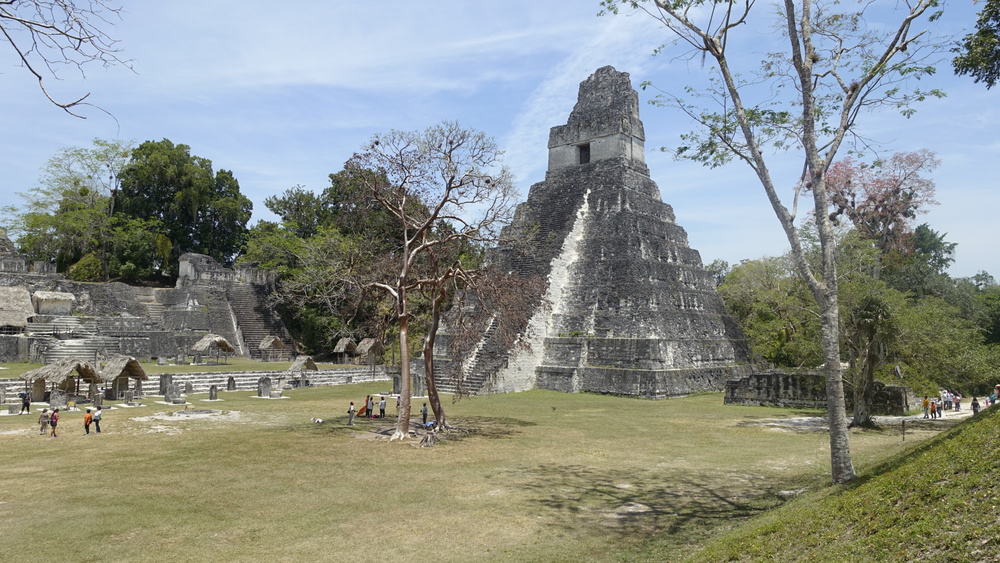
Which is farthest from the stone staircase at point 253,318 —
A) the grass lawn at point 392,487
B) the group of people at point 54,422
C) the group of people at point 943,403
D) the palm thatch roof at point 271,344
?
the group of people at point 943,403

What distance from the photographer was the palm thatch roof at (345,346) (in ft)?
118

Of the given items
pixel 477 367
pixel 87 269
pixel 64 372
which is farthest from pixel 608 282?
pixel 87 269

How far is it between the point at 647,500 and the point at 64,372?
17614 mm

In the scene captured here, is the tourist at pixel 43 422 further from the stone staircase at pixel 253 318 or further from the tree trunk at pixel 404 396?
the stone staircase at pixel 253 318

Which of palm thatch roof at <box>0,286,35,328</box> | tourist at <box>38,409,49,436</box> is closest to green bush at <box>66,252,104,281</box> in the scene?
palm thatch roof at <box>0,286,35,328</box>

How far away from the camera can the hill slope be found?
174 inches

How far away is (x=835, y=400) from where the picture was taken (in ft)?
27.0

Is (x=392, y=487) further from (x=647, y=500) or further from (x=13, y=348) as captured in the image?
(x=13, y=348)

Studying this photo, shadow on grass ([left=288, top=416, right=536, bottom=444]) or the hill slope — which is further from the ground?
the hill slope

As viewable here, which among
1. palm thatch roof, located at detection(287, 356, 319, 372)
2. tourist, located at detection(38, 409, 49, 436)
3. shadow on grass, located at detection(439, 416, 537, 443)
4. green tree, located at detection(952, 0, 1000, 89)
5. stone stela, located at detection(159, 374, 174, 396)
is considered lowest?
shadow on grass, located at detection(439, 416, 537, 443)

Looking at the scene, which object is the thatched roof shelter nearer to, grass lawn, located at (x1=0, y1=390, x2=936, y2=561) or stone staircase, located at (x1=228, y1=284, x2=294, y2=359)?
stone staircase, located at (x1=228, y1=284, x2=294, y2=359)

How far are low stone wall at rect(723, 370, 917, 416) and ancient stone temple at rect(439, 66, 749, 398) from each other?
276 cm

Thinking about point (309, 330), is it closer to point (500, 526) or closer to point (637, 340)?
point (637, 340)

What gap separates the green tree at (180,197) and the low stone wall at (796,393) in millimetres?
40768
